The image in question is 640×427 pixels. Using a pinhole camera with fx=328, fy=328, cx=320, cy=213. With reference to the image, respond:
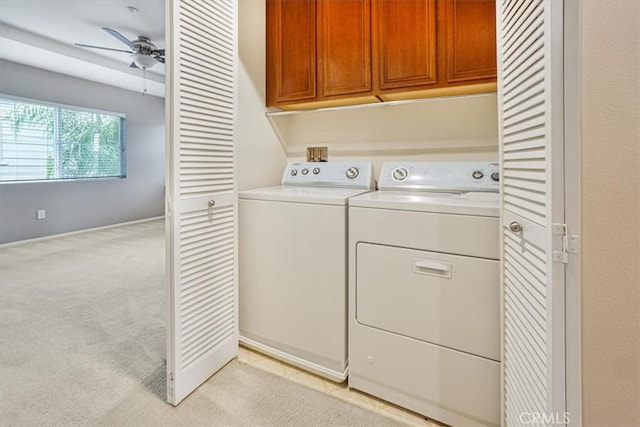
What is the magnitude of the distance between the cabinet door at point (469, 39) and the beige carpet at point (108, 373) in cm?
163

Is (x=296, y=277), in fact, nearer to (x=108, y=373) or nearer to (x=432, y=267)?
(x=432, y=267)

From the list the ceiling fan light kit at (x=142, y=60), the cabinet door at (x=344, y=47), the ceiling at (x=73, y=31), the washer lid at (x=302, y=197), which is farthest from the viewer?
the ceiling fan light kit at (x=142, y=60)

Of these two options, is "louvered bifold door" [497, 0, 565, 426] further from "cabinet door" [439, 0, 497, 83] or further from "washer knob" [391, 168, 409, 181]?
"washer knob" [391, 168, 409, 181]

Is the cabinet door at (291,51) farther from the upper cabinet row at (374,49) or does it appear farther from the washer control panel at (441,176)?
the washer control panel at (441,176)

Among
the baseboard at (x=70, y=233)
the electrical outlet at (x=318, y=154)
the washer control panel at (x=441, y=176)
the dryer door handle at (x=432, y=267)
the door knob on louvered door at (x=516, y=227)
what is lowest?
the baseboard at (x=70, y=233)

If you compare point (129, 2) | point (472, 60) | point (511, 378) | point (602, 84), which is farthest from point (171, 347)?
point (129, 2)

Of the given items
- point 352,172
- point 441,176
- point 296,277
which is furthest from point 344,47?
point 296,277

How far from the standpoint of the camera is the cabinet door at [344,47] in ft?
5.93

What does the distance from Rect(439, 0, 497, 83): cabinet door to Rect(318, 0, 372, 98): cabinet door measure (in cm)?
41

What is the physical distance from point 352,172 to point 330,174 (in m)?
0.15

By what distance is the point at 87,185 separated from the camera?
202 inches

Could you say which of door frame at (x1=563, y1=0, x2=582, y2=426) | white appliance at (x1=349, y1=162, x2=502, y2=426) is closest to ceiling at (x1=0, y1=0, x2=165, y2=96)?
white appliance at (x1=349, y1=162, x2=502, y2=426)

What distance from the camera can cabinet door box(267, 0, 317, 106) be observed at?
195cm

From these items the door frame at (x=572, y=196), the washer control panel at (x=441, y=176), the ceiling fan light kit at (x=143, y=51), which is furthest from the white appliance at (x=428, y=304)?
the ceiling fan light kit at (x=143, y=51)
